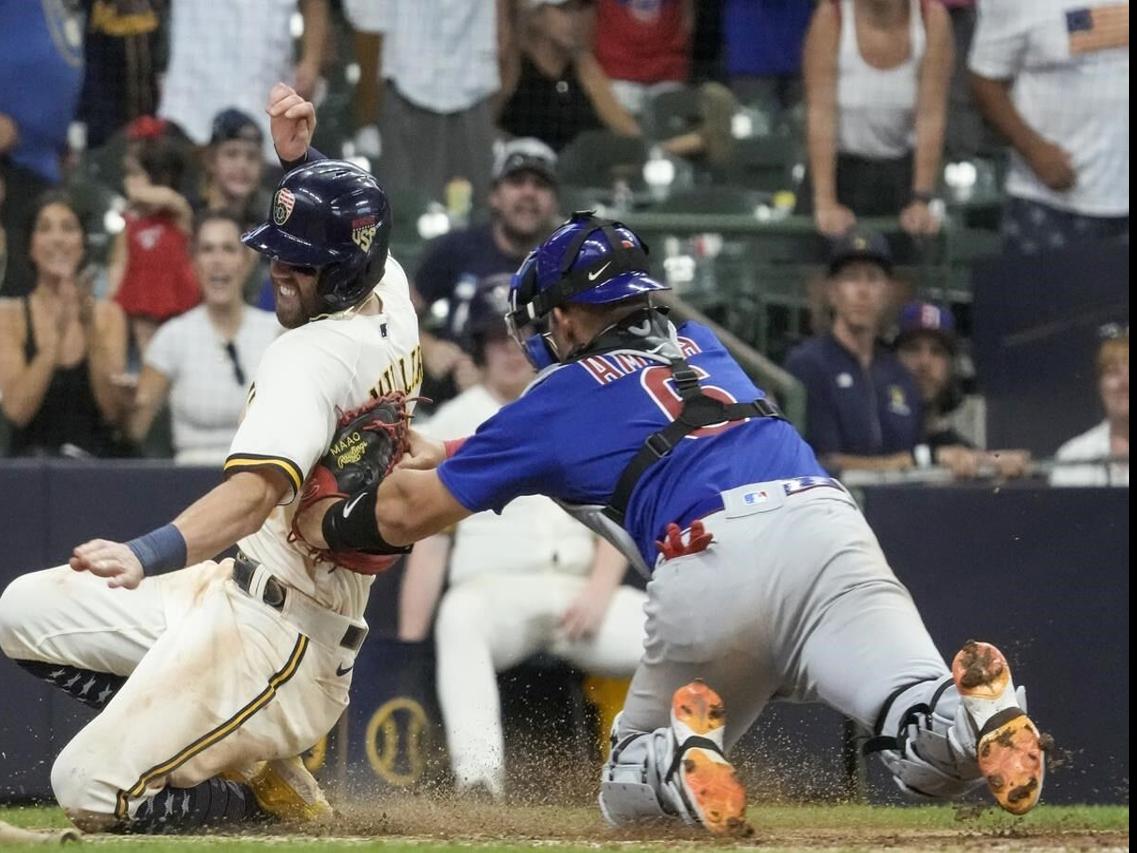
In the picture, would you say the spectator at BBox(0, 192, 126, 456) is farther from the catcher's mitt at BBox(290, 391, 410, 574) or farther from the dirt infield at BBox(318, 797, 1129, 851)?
the catcher's mitt at BBox(290, 391, 410, 574)


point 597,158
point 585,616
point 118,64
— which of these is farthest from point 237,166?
point 585,616

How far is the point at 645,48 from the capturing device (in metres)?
10.2

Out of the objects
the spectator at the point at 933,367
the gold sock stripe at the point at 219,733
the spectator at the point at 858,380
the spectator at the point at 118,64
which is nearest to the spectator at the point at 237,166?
the spectator at the point at 118,64

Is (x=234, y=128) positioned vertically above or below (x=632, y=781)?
above

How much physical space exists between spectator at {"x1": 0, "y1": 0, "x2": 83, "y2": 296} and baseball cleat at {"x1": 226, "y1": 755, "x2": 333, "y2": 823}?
13.1 feet

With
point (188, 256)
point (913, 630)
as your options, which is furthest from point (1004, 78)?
point (913, 630)

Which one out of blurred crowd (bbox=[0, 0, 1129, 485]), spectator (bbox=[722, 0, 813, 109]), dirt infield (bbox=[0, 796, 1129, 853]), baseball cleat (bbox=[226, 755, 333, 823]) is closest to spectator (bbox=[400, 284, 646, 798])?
blurred crowd (bbox=[0, 0, 1129, 485])

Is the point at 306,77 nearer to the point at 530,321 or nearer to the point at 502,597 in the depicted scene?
the point at 502,597

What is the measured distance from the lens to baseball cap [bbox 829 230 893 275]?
8758mm

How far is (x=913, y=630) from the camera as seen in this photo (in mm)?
4965

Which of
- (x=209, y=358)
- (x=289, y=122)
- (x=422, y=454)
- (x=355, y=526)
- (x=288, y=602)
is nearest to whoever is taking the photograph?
(x=355, y=526)

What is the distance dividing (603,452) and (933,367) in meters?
4.11

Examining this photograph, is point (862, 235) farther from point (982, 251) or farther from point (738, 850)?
point (738, 850)

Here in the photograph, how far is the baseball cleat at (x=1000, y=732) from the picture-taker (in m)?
4.52
